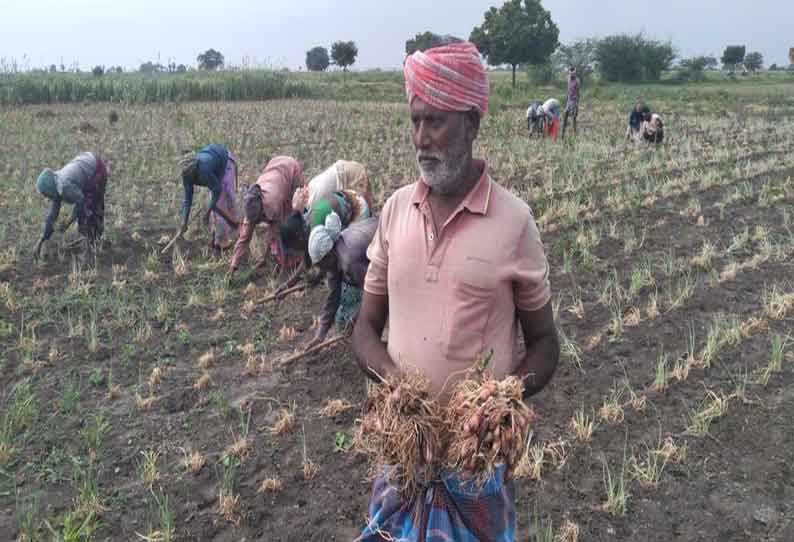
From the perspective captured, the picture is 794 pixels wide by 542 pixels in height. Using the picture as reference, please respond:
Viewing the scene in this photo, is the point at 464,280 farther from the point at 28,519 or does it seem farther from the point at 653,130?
the point at 653,130

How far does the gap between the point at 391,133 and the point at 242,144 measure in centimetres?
353

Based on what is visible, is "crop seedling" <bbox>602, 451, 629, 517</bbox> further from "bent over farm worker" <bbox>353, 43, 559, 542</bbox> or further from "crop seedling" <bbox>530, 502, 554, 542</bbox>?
"bent over farm worker" <bbox>353, 43, 559, 542</bbox>

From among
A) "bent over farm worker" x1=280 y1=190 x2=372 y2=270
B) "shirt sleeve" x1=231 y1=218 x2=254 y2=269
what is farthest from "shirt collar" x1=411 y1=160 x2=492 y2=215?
"shirt sleeve" x1=231 y1=218 x2=254 y2=269

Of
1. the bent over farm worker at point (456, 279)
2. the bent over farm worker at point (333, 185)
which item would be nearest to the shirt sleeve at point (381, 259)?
the bent over farm worker at point (456, 279)

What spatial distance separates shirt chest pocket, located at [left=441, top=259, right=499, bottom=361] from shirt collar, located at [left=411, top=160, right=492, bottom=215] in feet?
0.47

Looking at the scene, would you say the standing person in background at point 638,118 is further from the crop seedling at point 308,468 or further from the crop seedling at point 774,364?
the crop seedling at point 308,468

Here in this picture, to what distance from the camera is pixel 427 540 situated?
192 cm

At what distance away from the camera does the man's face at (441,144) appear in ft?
6.15

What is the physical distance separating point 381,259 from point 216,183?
17.0ft

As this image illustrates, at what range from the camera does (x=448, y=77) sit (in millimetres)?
1838

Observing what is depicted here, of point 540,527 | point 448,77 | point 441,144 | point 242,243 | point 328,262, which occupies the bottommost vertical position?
point 540,527

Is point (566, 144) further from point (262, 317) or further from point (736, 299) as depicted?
point (262, 317)

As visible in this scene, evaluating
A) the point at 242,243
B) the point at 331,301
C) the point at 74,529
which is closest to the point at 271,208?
the point at 242,243

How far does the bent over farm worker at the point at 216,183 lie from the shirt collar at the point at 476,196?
16.9 feet
